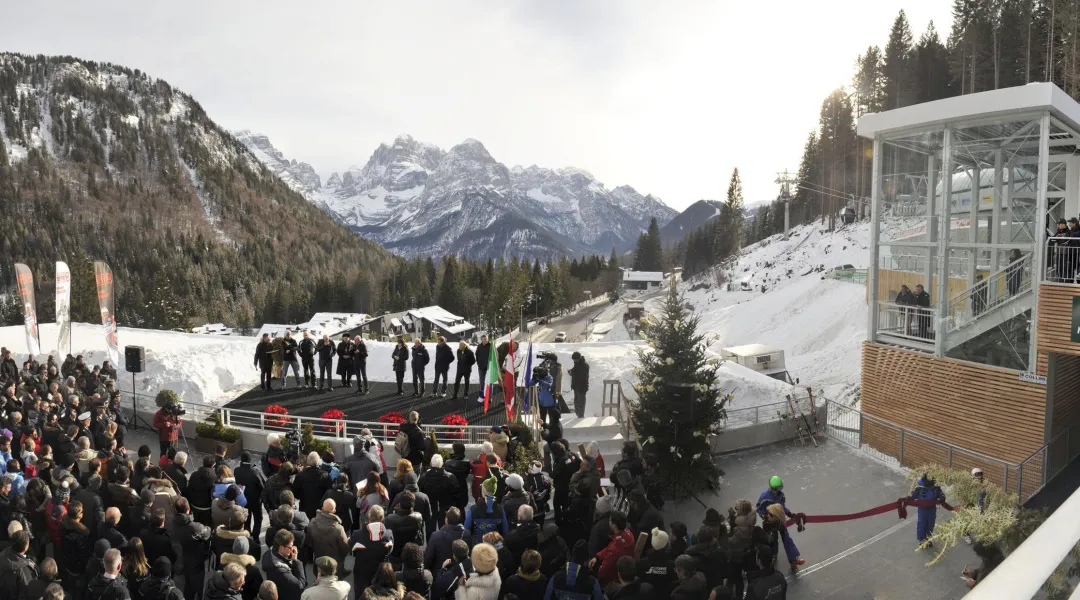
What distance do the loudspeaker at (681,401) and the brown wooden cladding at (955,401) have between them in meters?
5.84

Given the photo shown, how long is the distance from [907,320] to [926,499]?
7.46 meters

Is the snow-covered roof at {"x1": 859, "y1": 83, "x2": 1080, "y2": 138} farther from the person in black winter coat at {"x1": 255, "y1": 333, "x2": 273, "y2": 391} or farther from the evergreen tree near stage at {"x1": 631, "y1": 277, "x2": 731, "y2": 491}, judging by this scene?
the person in black winter coat at {"x1": 255, "y1": 333, "x2": 273, "y2": 391}

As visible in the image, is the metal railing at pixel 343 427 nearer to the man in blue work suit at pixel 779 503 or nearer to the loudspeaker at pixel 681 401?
the loudspeaker at pixel 681 401

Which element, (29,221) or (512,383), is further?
(29,221)

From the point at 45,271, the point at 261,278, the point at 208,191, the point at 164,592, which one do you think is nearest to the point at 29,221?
the point at 45,271

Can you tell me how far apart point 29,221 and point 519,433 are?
189474mm

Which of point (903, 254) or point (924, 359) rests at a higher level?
point (903, 254)

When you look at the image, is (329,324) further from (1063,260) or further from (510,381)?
(1063,260)

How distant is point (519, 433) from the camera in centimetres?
1399

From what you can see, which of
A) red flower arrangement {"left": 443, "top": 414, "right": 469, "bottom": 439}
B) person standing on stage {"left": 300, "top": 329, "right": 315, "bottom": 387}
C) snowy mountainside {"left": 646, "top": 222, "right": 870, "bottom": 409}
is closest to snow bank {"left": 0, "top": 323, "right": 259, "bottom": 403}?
person standing on stage {"left": 300, "top": 329, "right": 315, "bottom": 387}

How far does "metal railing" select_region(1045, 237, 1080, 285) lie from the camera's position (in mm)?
12883

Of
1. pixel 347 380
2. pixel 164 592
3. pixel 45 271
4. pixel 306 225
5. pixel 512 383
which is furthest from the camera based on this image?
pixel 306 225

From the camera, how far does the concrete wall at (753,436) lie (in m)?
15.1

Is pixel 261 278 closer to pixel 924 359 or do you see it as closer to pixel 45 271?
pixel 45 271
